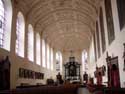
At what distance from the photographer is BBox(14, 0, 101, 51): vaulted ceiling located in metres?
20.8

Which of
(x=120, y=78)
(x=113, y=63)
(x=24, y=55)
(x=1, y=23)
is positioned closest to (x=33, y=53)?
(x=24, y=55)

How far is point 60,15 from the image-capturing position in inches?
1038

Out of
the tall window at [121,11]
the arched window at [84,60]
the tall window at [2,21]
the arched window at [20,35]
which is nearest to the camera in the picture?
the tall window at [121,11]

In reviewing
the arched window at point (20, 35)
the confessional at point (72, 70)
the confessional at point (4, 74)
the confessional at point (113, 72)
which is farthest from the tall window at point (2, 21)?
the confessional at point (72, 70)

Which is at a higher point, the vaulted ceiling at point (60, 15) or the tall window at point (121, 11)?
the vaulted ceiling at point (60, 15)

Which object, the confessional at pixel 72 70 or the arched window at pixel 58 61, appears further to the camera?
the arched window at pixel 58 61

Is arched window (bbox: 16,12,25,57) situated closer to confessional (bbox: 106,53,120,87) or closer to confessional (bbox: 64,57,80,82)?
confessional (bbox: 106,53,120,87)

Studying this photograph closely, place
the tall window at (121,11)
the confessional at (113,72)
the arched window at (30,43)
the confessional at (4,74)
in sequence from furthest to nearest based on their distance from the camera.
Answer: the arched window at (30,43) < the confessional at (4,74) < the confessional at (113,72) < the tall window at (121,11)

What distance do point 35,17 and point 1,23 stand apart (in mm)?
8333

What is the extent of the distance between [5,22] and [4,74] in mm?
4457

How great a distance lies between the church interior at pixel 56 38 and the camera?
1169 centimetres

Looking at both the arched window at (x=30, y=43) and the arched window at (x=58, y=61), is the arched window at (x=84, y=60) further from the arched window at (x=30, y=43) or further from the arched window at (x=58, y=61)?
the arched window at (x=30, y=43)

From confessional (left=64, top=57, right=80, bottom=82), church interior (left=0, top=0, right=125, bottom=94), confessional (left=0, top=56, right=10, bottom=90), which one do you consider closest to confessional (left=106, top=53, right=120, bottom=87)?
church interior (left=0, top=0, right=125, bottom=94)

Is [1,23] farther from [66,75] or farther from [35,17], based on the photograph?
[66,75]
